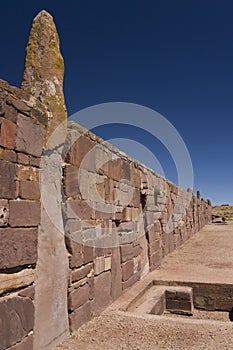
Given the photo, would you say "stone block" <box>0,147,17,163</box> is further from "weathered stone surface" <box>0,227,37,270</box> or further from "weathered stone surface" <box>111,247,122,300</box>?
"weathered stone surface" <box>111,247,122,300</box>

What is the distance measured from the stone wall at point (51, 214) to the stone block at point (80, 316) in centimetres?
1

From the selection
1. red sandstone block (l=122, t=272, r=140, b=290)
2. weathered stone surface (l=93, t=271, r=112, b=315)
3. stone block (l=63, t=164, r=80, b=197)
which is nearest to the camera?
stone block (l=63, t=164, r=80, b=197)

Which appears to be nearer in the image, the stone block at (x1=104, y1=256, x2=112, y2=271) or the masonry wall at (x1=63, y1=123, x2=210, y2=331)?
the masonry wall at (x1=63, y1=123, x2=210, y2=331)

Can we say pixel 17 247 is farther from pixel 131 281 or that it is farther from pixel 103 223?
pixel 131 281

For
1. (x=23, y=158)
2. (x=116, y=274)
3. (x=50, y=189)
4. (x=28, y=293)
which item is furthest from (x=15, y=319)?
(x=116, y=274)

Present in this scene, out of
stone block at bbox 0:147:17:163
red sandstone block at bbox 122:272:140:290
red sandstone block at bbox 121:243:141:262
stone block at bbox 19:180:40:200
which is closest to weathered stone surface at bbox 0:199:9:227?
stone block at bbox 19:180:40:200

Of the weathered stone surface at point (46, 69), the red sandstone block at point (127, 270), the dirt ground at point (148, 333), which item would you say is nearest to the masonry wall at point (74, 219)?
the red sandstone block at point (127, 270)

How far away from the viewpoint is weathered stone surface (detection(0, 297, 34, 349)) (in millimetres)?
2887

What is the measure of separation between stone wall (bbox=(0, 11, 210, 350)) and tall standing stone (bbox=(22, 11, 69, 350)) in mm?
12

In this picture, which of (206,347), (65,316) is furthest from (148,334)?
(65,316)

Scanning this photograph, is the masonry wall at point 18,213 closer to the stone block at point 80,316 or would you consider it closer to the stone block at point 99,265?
the stone block at point 80,316

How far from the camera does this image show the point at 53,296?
3.74m

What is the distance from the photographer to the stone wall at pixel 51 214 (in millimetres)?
3066

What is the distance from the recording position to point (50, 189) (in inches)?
150
